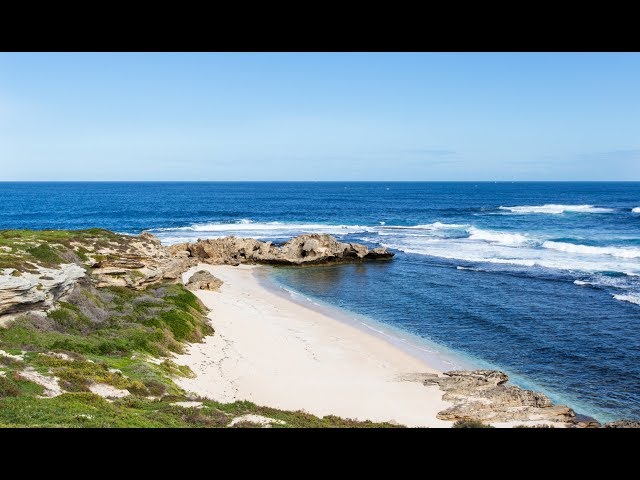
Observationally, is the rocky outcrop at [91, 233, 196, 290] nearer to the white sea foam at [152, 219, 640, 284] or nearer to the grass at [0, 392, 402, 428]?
the grass at [0, 392, 402, 428]

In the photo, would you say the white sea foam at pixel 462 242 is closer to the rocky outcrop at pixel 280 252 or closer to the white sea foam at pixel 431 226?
the white sea foam at pixel 431 226

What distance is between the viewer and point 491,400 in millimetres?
16812

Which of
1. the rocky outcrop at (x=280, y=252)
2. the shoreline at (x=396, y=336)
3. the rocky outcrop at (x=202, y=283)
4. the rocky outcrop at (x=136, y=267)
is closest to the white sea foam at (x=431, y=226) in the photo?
the rocky outcrop at (x=280, y=252)

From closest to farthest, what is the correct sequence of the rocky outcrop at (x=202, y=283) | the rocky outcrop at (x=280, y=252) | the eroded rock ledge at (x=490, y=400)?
1. the eroded rock ledge at (x=490, y=400)
2. the rocky outcrop at (x=202, y=283)
3. the rocky outcrop at (x=280, y=252)

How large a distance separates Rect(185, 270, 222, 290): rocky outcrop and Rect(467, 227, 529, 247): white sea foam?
106 ft

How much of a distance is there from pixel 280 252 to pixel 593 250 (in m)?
28.0

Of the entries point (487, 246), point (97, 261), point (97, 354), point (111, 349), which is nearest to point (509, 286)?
point (487, 246)

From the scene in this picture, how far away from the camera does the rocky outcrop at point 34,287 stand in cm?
1579

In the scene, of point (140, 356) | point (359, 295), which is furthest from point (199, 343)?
point (359, 295)

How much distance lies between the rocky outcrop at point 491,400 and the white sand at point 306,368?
533 mm

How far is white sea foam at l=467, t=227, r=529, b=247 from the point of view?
53.7 meters

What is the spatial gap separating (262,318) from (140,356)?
1078 centimetres

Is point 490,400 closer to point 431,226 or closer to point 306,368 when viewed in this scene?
point 306,368
